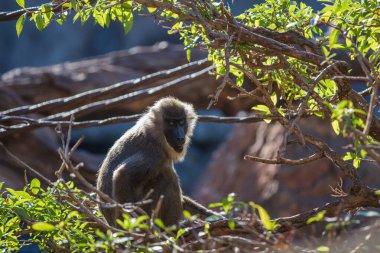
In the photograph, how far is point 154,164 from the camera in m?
5.76

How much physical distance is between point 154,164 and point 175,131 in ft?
1.18

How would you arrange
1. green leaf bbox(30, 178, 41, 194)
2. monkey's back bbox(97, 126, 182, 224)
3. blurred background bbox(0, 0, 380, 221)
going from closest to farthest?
green leaf bbox(30, 178, 41, 194)
monkey's back bbox(97, 126, 182, 224)
blurred background bbox(0, 0, 380, 221)

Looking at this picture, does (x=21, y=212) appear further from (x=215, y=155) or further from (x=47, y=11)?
(x=215, y=155)

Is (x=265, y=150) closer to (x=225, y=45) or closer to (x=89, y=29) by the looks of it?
(x=225, y=45)

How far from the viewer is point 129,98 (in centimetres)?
683

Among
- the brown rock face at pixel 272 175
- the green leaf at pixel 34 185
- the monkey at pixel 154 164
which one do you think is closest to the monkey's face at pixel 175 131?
the monkey at pixel 154 164

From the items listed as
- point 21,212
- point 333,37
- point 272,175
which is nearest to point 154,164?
point 21,212

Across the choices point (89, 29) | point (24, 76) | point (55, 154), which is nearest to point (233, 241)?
point (55, 154)

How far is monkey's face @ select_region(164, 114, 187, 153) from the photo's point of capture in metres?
5.84

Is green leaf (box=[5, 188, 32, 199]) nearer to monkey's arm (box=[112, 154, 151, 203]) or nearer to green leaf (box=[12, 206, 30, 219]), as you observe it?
green leaf (box=[12, 206, 30, 219])

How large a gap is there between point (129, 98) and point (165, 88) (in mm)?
446

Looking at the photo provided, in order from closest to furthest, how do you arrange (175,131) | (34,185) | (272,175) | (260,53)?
(260,53) < (34,185) < (175,131) < (272,175)

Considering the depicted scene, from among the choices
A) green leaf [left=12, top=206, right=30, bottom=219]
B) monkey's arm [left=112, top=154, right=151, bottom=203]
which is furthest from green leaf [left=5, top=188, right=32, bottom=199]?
monkey's arm [left=112, top=154, right=151, bottom=203]

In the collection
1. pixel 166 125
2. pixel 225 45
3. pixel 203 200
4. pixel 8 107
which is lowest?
pixel 203 200
